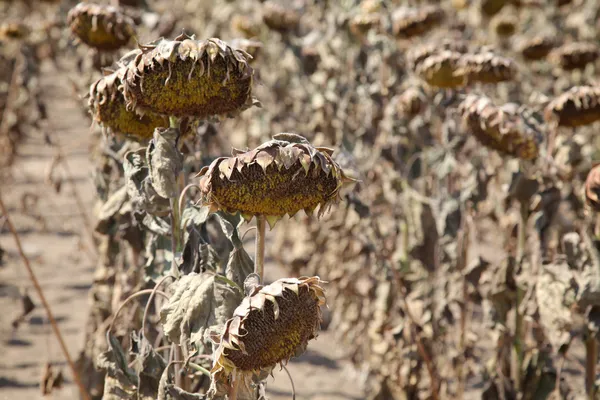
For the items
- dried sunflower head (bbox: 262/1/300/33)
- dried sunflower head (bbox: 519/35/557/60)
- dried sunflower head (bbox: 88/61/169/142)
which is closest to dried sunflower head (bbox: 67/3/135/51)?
dried sunflower head (bbox: 88/61/169/142)

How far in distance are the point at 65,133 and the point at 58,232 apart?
2.55 metres

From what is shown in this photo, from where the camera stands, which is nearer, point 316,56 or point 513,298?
point 513,298

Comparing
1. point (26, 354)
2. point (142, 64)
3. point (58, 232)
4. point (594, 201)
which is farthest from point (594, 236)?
point (58, 232)

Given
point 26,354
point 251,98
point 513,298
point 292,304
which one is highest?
point 251,98

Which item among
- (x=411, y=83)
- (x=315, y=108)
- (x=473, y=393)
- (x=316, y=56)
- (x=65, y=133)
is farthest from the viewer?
(x=65, y=133)

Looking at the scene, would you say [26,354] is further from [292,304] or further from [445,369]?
[292,304]

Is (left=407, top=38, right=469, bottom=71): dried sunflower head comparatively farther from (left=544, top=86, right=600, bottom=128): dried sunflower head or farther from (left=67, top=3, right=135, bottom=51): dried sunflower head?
(left=67, top=3, right=135, bottom=51): dried sunflower head

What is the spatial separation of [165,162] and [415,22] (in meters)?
2.29

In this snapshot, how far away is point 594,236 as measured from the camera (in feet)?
7.29

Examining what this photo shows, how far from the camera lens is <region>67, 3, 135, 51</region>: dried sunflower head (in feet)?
7.04

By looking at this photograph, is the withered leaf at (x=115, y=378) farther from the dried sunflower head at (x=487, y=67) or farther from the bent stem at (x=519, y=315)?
the dried sunflower head at (x=487, y=67)

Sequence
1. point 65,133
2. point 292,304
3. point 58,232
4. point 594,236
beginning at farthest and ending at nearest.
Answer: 1. point 65,133
2. point 58,232
3. point 594,236
4. point 292,304

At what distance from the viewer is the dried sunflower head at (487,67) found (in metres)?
2.49

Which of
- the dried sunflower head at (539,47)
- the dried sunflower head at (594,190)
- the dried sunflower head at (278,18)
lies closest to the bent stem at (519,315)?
the dried sunflower head at (594,190)
